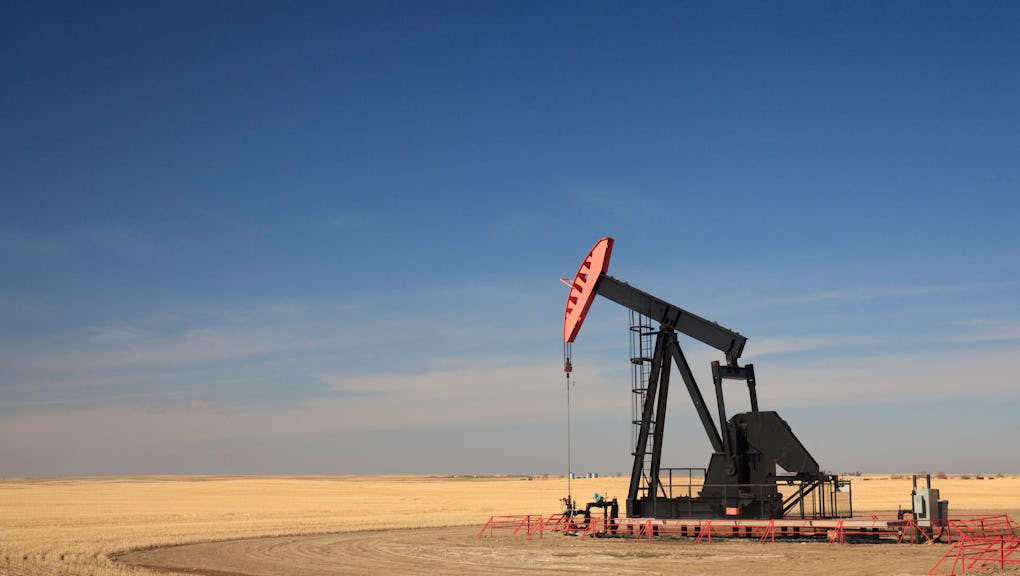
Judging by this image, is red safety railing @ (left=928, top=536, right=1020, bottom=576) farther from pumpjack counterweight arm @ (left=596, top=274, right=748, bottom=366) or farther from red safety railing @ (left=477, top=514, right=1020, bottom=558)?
pumpjack counterweight arm @ (left=596, top=274, right=748, bottom=366)

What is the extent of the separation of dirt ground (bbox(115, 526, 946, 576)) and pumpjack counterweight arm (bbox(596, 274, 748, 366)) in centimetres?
486

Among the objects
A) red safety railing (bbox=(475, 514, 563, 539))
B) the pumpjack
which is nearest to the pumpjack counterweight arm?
the pumpjack

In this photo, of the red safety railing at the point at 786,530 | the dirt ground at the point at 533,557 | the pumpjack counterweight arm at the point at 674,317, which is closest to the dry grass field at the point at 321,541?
the dirt ground at the point at 533,557

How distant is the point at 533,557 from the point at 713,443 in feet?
21.4

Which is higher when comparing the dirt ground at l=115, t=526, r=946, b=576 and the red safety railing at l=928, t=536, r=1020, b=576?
the red safety railing at l=928, t=536, r=1020, b=576

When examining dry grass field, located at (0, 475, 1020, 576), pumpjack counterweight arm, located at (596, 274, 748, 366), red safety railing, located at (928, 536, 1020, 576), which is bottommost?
dry grass field, located at (0, 475, 1020, 576)

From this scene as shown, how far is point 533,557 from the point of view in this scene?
2150 centimetres

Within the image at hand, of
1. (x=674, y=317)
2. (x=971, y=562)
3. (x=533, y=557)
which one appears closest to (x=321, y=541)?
(x=533, y=557)

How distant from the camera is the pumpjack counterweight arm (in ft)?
83.3

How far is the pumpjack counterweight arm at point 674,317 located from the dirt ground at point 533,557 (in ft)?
16.0

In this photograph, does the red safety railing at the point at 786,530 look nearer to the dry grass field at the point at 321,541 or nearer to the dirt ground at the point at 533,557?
the dirt ground at the point at 533,557

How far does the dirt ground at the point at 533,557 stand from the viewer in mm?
18656

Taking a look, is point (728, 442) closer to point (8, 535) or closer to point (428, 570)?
point (428, 570)

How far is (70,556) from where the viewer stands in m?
22.7
